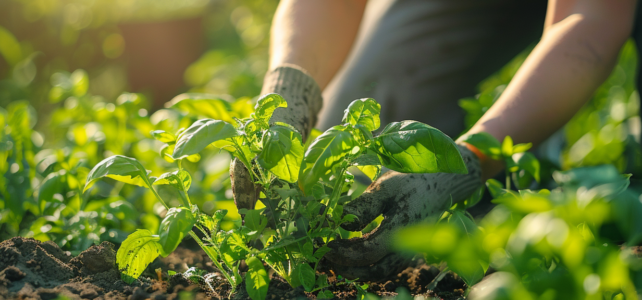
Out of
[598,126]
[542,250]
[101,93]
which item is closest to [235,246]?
[542,250]

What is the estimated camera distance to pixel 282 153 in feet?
2.32

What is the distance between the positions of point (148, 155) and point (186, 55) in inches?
111

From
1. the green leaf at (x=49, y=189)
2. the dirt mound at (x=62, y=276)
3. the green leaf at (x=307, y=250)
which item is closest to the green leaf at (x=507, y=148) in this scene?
the green leaf at (x=307, y=250)

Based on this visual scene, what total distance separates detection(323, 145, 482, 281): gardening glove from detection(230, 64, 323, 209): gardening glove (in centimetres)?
20

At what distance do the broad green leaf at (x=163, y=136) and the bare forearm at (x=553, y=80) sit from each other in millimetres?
750

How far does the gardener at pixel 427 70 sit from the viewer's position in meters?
0.95

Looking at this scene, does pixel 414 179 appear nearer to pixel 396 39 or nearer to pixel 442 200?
pixel 442 200

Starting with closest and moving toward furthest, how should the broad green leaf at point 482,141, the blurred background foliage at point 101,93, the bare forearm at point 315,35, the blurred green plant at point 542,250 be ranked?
the blurred green plant at point 542,250
the broad green leaf at point 482,141
the blurred background foliage at point 101,93
the bare forearm at point 315,35

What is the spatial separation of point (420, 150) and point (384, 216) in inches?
9.1

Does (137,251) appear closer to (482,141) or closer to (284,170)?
(284,170)

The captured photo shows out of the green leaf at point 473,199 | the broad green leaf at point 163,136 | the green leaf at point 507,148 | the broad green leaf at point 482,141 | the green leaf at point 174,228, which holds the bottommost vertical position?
the green leaf at point 473,199

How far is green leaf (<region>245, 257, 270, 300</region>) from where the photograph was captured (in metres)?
0.76

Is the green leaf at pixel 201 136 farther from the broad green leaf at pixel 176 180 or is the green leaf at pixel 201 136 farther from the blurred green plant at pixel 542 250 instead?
the blurred green plant at pixel 542 250

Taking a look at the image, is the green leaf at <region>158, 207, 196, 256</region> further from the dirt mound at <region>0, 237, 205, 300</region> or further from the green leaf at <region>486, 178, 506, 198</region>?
the green leaf at <region>486, 178, 506, 198</region>
